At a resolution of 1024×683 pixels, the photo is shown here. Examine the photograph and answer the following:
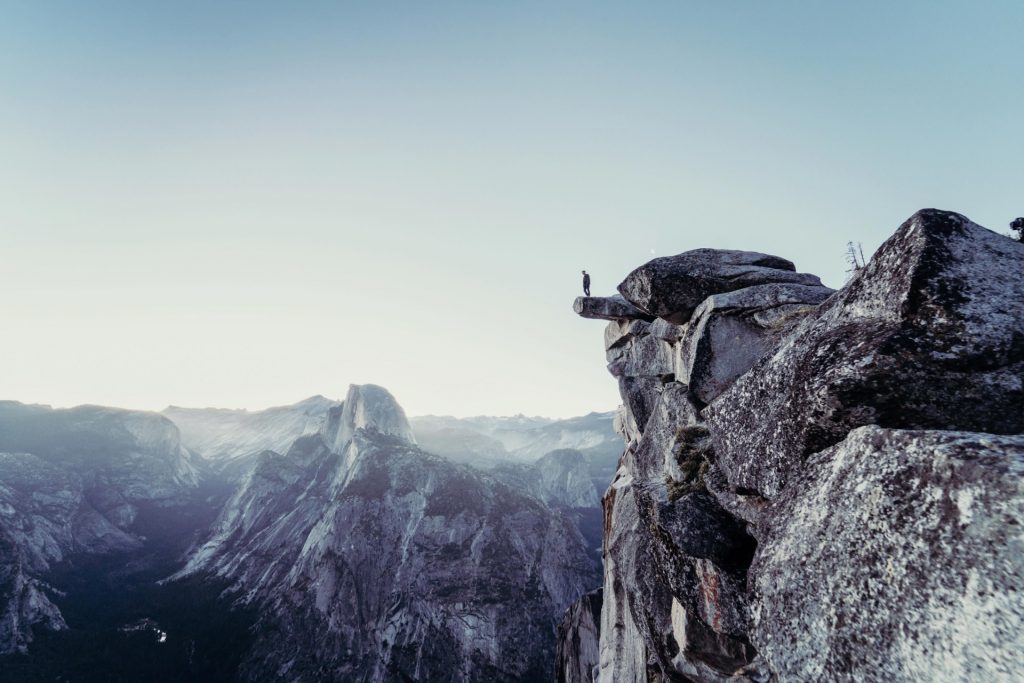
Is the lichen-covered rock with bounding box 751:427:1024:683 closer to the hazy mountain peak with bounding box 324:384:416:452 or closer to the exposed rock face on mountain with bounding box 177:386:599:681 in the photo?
the exposed rock face on mountain with bounding box 177:386:599:681

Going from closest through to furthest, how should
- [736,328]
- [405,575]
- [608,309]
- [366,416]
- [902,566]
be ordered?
1. [902,566]
2. [736,328]
3. [608,309]
4. [405,575]
5. [366,416]

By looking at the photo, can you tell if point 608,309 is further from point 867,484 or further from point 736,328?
point 867,484

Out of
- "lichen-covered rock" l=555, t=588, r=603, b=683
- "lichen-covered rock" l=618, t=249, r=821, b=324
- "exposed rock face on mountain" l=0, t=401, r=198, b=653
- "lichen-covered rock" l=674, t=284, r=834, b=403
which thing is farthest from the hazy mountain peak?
"lichen-covered rock" l=674, t=284, r=834, b=403

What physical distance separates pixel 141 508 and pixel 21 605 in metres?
71.4

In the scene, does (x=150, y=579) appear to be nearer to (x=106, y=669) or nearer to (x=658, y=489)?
(x=106, y=669)

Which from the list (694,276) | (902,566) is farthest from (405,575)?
(902,566)

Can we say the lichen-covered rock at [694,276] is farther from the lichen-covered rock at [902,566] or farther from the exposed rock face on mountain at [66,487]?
the exposed rock face on mountain at [66,487]

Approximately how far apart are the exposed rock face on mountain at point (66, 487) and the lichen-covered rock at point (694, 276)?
343ft

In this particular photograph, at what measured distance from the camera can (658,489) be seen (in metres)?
12.6

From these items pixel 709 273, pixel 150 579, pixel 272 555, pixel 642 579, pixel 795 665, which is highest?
pixel 709 273

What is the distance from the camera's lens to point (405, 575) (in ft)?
235

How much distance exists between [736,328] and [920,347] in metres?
7.09

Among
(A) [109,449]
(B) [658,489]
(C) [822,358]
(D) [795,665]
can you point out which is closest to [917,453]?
(C) [822,358]

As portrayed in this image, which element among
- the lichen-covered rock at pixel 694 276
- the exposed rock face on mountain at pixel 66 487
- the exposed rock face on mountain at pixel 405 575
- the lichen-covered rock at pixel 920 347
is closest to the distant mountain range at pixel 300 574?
the exposed rock face on mountain at pixel 405 575
